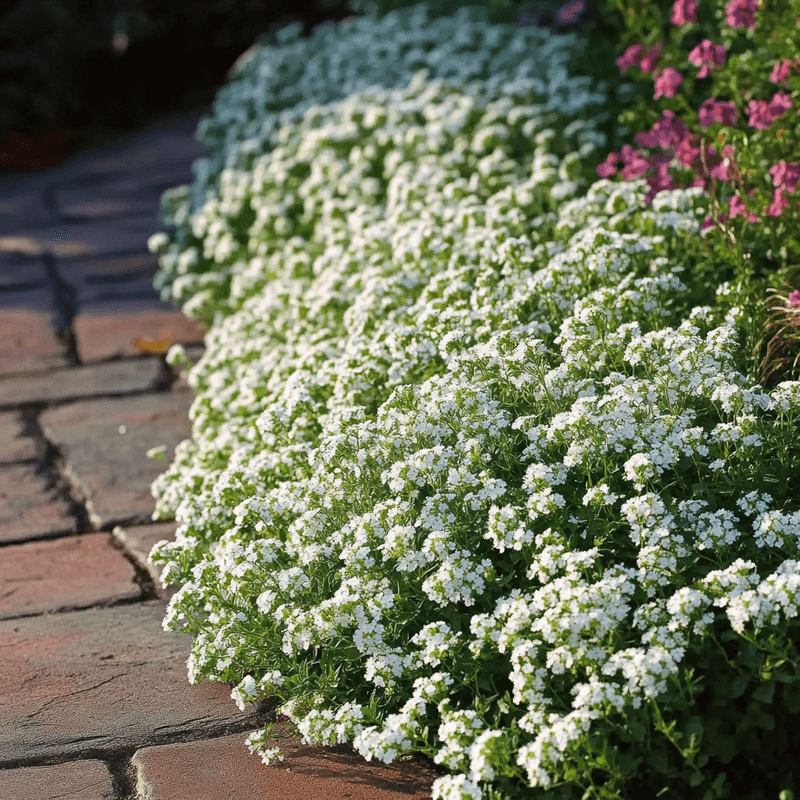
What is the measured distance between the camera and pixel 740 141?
151 inches

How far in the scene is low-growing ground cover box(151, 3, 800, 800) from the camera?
2352mm

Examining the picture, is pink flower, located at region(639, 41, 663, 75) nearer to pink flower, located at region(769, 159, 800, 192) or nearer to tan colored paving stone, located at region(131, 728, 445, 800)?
pink flower, located at region(769, 159, 800, 192)

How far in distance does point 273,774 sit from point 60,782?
519 millimetres

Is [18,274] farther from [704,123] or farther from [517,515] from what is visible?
[517,515]

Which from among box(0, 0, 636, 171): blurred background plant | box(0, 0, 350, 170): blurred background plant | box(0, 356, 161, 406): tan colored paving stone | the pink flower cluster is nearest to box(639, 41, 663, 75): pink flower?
the pink flower cluster

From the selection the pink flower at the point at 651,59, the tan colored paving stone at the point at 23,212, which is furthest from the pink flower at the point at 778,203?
the tan colored paving stone at the point at 23,212

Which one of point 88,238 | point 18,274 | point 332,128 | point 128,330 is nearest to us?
point 128,330

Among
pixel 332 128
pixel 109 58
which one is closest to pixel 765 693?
pixel 332 128

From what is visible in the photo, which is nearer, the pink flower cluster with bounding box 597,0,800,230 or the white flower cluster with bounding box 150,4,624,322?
the pink flower cluster with bounding box 597,0,800,230

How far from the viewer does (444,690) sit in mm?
2453

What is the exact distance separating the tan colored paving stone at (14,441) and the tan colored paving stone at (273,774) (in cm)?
196

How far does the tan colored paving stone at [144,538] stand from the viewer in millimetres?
3552

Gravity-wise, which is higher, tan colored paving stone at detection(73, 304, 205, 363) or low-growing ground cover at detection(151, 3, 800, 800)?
low-growing ground cover at detection(151, 3, 800, 800)

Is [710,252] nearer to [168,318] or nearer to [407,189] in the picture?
[407,189]
